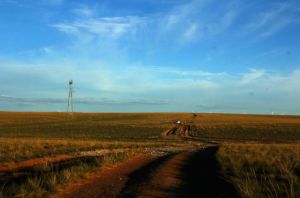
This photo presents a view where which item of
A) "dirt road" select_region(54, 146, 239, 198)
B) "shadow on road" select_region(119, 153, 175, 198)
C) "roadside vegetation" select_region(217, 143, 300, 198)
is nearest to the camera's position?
"roadside vegetation" select_region(217, 143, 300, 198)

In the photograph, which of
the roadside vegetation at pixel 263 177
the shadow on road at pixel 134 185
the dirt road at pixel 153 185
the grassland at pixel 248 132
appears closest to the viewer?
the roadside vegetation at pixel 263 177

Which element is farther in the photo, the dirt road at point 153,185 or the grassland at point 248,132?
the grassland at point 248,132

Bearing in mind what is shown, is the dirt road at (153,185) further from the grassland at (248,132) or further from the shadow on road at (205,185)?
the grassland at (248,132)

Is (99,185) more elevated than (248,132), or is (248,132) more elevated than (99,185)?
(248,132)

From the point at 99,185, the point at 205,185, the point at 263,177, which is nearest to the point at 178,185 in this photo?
the point at 205,185

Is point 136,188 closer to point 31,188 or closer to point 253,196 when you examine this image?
point 31,188

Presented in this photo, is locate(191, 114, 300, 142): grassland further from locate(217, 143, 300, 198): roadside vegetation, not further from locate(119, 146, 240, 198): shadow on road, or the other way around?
locate(119, 146, 240, 198): shadow on road

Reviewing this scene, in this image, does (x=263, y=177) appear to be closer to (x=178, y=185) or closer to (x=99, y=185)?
(x=178, y=185)

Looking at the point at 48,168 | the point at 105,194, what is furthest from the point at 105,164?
the point at 105,194

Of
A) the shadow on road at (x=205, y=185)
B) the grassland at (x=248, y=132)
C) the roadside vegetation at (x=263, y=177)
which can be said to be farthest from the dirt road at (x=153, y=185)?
the grassland at (x=248, y=132)

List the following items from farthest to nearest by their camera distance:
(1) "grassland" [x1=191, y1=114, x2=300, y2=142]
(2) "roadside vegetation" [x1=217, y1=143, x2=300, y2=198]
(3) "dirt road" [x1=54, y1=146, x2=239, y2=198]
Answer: (1) "grassland" [x1=191, y1=114, x2=300, y2=142], (3) "dirt road" [x1=54, y1=146, x2=239, y2=198], (2) "roadside vegetation" [x1=217, y1=143, x2=300, y2=198]

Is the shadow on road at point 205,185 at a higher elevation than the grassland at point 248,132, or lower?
lower

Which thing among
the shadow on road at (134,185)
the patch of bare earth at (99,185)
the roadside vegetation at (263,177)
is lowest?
the patch of bare earth at (99,185)

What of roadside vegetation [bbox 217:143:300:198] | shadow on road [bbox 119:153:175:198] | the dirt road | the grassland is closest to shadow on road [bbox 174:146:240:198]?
the dirt road
